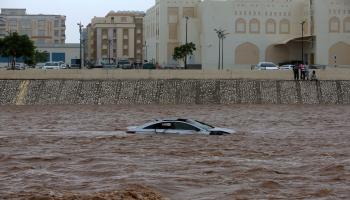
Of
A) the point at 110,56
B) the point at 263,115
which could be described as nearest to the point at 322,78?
the point at 263,115

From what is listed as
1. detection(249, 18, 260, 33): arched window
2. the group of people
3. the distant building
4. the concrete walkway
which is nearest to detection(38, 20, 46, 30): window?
the distant building

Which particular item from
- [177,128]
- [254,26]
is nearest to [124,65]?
[254,26]

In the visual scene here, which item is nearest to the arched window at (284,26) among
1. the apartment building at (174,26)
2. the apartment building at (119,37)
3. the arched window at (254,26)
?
the arched window at (254,26)

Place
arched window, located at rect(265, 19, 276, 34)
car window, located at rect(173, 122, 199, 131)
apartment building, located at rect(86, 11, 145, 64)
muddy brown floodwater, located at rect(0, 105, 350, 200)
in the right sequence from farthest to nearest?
1. apartment building, located at rect(86, 11, 145, 64)
2. arched window, located at rect(265, 19, 276, 34)
3. car window, located at rect(173, 122, 199, 131)
4. muddy brown floodwater, located at rect(0, 105, 350, 200)

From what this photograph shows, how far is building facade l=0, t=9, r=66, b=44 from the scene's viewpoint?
16838cm

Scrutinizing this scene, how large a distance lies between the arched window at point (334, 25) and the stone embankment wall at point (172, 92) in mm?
22763

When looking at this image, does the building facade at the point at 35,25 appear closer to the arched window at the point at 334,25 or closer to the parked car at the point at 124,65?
the parked car at the point at 124,65

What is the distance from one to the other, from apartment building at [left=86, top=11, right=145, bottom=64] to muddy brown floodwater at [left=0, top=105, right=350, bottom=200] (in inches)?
4304

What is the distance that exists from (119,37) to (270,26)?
2461 inches

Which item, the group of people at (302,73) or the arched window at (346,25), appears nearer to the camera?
the group of people at (302,73)

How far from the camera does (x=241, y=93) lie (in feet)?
193

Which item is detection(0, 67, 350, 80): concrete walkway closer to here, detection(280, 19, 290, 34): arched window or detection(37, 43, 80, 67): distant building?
detection(280, 19, 290, 34): arched window

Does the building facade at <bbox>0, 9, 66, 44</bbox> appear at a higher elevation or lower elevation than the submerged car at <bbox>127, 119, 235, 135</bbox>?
higher

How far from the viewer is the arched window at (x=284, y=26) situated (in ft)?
283
